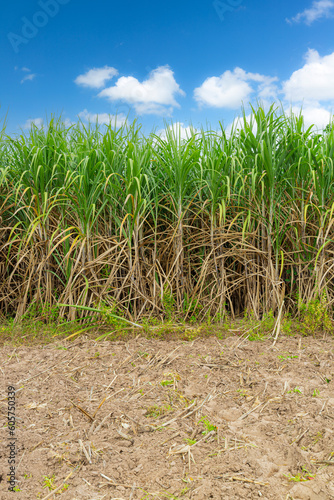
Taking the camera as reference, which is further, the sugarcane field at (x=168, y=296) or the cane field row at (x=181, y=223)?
the cane field row at (x=181, y=223)

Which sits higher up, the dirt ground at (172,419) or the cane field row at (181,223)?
the cane field row at (181,223)

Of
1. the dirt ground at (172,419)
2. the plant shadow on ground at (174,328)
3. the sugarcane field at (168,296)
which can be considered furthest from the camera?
the plant shadow on ground at (174,328)

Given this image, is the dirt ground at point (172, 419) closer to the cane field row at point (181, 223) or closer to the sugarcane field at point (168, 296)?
the sugarcane field at point (168, 296)

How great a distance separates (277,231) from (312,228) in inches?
18.1

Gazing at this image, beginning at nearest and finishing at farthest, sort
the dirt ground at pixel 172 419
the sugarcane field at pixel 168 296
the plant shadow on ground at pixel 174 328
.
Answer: the dirt ground at pixel 172 419 → the sugarcane field at pixel 168 296 → the plant shadow on ground at pixel 174 328

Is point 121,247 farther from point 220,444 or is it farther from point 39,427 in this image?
point 220,444

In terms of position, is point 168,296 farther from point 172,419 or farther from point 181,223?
Result: point 172,419

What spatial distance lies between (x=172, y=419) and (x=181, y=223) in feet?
5.35

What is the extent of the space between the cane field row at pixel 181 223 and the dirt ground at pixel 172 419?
0.45 metres

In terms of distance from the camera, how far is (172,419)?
197 cm

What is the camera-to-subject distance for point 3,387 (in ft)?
7.81

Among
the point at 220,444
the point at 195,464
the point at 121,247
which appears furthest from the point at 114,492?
the point at 121,247

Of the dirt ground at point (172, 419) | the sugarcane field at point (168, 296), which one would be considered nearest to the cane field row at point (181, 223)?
the sugarcane field at point (168, 296)

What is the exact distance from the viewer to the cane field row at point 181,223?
10.2 feet
